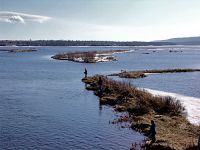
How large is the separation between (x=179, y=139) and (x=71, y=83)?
40669 mm

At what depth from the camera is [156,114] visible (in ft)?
125

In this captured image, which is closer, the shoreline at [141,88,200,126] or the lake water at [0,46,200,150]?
the lake water at [0,46,200,150]

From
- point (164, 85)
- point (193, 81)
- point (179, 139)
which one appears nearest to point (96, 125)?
point (179, 139)

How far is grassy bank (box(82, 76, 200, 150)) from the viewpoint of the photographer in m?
28.2

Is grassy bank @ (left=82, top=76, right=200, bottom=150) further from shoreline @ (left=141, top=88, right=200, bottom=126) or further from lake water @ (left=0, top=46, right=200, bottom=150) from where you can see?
lake water @ (left=0, top=46, right=200, bottom=150)

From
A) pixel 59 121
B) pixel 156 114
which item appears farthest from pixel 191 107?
pixel 59 121

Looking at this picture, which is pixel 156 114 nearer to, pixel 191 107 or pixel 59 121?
pixel 191 107

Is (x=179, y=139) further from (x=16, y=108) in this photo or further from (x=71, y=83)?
(x=71, y=83)

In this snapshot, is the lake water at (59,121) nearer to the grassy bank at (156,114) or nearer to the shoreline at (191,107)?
the shoreline at (191,107)

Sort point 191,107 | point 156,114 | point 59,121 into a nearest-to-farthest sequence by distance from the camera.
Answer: point 59,121
point 156,114
point 191,107

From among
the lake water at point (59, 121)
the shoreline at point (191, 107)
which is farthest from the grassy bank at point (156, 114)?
the lake water at point (59, 121)

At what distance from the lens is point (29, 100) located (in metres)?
48.0

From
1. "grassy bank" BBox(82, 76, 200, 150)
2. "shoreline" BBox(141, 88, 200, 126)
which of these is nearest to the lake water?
"shoreline" BBox(141, 88, 200, 126)

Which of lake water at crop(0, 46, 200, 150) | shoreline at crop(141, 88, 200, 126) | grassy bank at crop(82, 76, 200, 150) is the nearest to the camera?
grassy bank at crop(82, 76, 200, 150)
